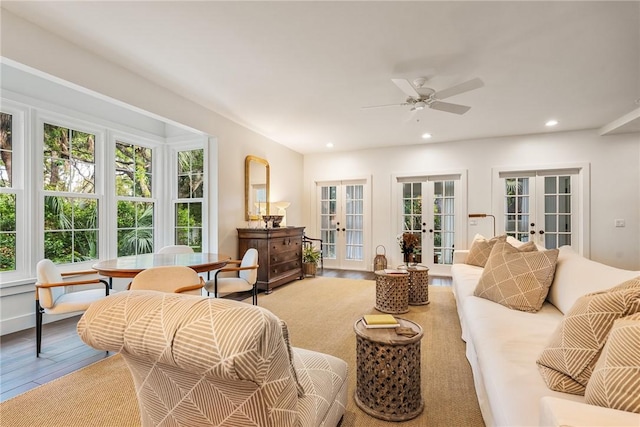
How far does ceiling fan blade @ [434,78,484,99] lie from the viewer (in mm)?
2838

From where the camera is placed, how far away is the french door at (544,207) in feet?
17.4

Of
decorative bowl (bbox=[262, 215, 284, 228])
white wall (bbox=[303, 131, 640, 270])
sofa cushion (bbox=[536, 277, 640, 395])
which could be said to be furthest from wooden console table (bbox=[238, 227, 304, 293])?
sofa cushion (bbox=[536, 277, 640, 395])

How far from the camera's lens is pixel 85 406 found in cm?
186

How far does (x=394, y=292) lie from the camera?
346 centimetres

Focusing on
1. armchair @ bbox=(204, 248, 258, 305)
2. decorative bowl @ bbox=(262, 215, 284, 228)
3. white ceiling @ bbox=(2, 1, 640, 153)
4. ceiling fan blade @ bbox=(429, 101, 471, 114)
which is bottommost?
armchair @ bbox=(204, 248, 258, 305)

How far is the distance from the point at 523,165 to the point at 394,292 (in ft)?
12.5

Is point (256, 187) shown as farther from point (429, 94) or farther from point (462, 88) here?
point (462, 88)

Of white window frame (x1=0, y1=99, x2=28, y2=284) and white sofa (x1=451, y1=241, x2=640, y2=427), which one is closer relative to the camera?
→ white sofa (x1=451, y1=241, x2=640, y2=427)

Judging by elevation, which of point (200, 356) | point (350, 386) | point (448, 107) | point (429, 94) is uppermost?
point (429, 94)

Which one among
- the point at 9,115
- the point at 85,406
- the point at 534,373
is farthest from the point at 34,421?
the point at 9,115

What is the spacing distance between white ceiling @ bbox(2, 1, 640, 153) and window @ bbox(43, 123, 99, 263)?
1.40 m

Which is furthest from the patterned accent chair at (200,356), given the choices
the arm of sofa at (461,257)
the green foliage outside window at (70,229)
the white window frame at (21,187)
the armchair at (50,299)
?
the arm of sofa at (461,257)

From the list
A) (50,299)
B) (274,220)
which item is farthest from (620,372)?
(274,220)

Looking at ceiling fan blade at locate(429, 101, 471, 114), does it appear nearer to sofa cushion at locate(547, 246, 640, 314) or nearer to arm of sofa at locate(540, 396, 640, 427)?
sofa cushion at locate(547, 246, 640, 314)
